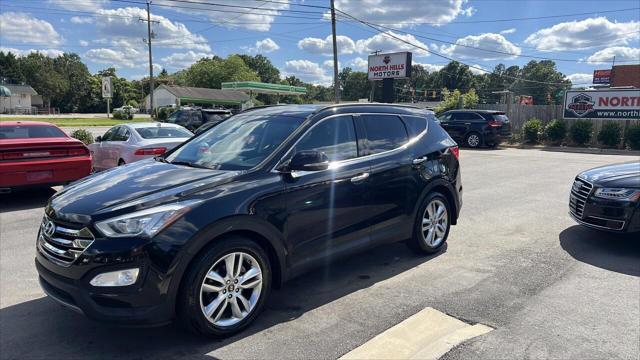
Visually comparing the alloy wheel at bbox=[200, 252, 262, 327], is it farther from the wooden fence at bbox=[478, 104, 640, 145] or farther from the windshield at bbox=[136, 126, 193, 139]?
the wooden fence at bbox=[478, 104, 640, 145]

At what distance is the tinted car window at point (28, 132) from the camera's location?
26.9 ft

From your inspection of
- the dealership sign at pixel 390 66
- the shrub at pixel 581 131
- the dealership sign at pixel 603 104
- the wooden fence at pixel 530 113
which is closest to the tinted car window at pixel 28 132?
the shrub at pixel 581 131

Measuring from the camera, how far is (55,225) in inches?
133

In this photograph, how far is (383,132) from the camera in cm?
493

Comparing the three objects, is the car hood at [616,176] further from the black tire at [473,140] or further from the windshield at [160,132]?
the black tire at [473,140]

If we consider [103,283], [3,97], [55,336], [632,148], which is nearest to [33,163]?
[55,336]

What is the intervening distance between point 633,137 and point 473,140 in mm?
7104

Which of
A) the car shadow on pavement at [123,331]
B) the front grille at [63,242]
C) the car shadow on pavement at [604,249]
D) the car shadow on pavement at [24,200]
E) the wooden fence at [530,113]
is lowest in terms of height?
the car shadow on pavement at [24,200]

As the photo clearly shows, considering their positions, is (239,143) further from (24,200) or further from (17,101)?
(17,101)

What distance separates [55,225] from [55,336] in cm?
87

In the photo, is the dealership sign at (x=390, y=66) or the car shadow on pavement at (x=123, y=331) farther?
the dealership sign at (x=390, y=66)

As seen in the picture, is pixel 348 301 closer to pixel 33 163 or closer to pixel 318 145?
pixel 318 145

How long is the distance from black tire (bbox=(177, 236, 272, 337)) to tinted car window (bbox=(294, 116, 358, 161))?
1.03 m

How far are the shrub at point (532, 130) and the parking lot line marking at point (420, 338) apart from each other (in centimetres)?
2271
